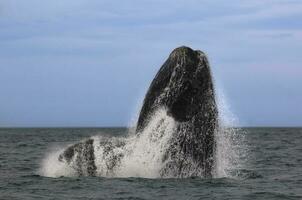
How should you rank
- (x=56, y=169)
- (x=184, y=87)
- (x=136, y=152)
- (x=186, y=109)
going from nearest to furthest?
(x=184, y=87)
(x=186, y=109)
(x=136, y=152)
(x=56, y=169)

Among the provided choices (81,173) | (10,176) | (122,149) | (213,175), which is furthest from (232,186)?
(10,176)

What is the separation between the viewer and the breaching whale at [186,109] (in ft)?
40.1

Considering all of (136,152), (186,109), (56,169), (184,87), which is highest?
(184,87)

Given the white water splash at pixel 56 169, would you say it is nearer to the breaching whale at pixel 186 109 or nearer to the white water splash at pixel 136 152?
the white water splash at pixel 136 152

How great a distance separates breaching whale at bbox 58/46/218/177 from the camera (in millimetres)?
12234

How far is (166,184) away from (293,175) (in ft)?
19.3

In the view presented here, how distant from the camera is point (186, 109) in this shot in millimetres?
12422

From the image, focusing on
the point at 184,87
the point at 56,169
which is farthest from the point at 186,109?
the point at 56,169

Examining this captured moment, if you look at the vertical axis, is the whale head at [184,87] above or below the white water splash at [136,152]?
above

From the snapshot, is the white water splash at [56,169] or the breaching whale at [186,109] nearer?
the breaching whale at [186,109]

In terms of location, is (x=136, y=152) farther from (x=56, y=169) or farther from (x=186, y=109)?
(x=56, y=169)

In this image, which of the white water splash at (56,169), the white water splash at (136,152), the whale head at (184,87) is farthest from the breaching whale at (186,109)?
the white water splash at (56,169)

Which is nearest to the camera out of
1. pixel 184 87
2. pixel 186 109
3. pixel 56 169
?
pixel 184 87

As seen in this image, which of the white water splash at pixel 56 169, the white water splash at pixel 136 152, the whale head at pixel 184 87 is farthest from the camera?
the white water splash at pixel 56 169
